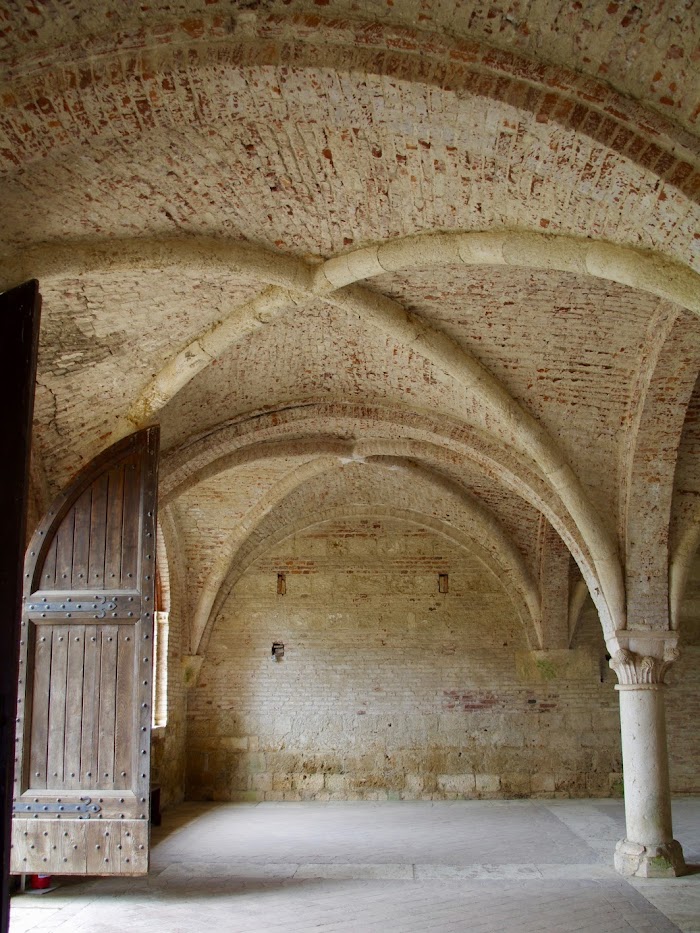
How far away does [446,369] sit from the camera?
6734 millimetres

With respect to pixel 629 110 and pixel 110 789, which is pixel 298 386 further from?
pixel 629 110

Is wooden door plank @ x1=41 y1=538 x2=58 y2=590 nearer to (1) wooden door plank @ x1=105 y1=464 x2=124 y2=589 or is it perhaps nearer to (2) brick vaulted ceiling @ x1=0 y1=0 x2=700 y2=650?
(1) wooden door plank @ x1=105 y1=464 x2=124 y2=589

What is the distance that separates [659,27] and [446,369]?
11.7ft

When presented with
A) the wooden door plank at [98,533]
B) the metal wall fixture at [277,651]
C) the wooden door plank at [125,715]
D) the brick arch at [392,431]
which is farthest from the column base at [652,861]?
the metal wall fixture at [277,651]

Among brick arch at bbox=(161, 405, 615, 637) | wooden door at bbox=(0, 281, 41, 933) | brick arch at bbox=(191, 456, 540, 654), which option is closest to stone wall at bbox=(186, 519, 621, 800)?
brick arch at bbox=(191, 456, 540, 654)

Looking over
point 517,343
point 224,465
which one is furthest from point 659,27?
point 224,465

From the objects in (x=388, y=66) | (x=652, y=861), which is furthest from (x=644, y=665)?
(x=388, y=66)

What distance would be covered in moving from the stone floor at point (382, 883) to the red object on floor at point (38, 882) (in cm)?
10

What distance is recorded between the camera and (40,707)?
18.8ft

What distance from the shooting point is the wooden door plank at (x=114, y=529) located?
232 inches

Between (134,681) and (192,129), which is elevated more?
(192,129)

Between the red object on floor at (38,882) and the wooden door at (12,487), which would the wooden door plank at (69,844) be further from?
the wooden door at (12,487)

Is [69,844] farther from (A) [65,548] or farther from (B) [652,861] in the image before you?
(B) [652,861]

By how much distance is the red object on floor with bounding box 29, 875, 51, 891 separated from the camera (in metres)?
6.50
